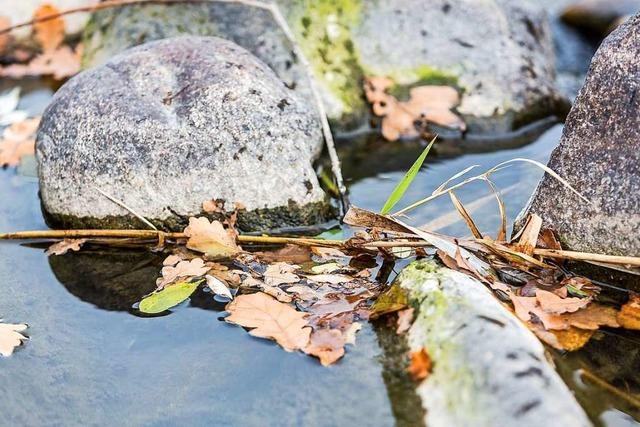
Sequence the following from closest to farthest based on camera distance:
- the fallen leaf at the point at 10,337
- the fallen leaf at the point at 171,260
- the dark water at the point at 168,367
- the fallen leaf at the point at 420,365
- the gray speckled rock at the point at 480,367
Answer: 1. the gray speckled rock at the point at 480,367
2. the fallen leaf at the point at 420,365
3. the dark water at the point at 168,367
4. the fallen leaf at the point at 10,337
5. the fallen leaf at the point at 171,260

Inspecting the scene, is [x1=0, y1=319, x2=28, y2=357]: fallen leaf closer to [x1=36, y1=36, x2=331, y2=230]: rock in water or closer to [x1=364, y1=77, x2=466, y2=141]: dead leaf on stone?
[x1=36, y1=36, x2=331, y2=230]: rock in water

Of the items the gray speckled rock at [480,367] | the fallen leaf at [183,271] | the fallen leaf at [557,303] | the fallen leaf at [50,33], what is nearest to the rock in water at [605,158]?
the fallen leaf at [557,303]

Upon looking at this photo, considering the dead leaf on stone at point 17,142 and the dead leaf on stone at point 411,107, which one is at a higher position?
the dead leaf on stone at point 411,107

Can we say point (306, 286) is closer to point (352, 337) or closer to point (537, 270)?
point (352, 337)

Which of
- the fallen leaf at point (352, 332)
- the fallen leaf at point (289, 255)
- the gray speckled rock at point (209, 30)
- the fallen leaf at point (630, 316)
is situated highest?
the gray speckled rock at point (209, 30)

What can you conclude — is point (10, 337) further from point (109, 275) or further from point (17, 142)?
point (17, 142)

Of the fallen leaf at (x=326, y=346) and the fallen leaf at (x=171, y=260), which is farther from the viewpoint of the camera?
the fallen leaf at (x=171, y=260)

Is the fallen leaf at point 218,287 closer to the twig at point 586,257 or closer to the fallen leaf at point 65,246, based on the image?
the fallen leaf at point 65,246

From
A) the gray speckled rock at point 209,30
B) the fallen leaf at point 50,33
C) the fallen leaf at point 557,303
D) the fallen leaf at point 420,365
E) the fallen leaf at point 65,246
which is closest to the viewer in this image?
the fallen leaf at point 420,365
